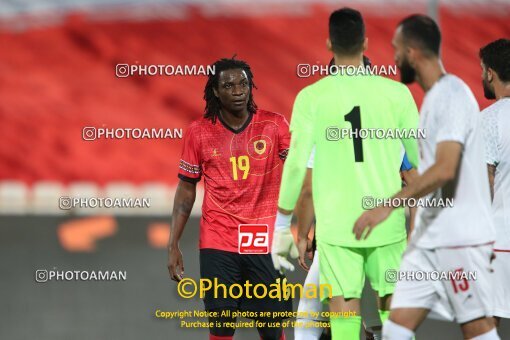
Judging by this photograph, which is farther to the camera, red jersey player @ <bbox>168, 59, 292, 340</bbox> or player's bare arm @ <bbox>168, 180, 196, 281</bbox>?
player's bare arm @ <bbox>168, 180, 196, 281</bbox>

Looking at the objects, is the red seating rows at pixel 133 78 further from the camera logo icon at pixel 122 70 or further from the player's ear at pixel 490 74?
the player's ear at pixel 490 74

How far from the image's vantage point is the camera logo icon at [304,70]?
691 cm

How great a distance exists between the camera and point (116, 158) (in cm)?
782

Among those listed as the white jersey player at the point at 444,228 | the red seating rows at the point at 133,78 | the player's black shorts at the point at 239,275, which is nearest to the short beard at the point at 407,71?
the white jersey player at the point at 444,228

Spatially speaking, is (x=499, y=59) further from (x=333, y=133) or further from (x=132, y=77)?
(x=132, y=77)

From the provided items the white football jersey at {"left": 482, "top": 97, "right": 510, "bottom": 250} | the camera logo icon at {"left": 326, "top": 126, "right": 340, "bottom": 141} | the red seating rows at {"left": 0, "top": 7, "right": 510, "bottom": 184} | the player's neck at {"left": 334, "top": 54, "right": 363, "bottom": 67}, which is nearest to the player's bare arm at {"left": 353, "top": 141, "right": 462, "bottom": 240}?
the camera logo icon at {"left": 326, "top": 126, "right": 340, "bottom": 141}

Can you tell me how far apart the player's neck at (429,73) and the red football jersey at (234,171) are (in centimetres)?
131

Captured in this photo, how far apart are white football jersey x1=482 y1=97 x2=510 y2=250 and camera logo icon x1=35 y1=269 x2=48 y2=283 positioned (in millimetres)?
3032

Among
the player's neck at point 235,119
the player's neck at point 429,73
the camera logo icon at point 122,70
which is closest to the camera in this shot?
the player's neck at point 429,73

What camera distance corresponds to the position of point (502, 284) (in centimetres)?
524

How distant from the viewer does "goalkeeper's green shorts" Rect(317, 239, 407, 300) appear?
4527 mm

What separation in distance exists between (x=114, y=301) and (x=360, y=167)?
102 inches

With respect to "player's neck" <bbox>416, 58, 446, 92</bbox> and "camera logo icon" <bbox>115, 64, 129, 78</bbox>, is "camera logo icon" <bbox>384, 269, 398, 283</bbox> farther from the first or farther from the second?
"camera logo icon" <bbox>115, 64, 129, 78</bbox>

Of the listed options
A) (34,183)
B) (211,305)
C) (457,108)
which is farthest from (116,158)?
(457,108)
